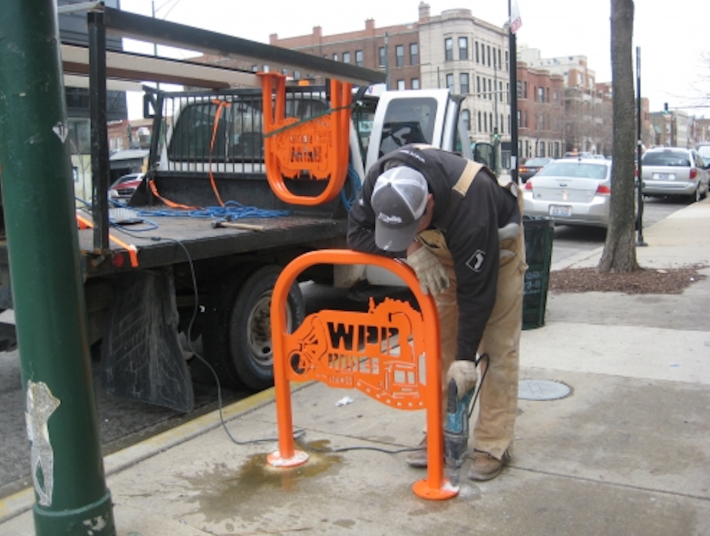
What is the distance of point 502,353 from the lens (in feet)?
12.5

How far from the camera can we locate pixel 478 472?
3770 millimetres

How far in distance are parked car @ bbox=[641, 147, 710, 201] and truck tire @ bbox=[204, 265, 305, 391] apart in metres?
19.4

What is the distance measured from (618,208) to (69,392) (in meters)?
7.90

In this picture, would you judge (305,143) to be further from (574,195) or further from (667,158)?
(667,158)

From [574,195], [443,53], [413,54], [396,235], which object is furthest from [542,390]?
[413,54]

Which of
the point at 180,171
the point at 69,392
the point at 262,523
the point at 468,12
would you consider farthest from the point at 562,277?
the point at 468,12

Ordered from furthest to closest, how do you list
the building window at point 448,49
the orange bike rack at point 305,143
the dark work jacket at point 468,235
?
1. the building window at point 448,49
2. the orange bike rack at point 305,143
3. the dark work jacket at point 468,235

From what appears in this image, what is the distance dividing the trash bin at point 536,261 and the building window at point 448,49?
58696 millimetres

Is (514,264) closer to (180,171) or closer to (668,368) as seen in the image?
(668,368)

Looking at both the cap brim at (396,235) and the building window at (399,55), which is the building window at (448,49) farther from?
the cap brim at (396,235)

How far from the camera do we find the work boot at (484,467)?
12.4 feet

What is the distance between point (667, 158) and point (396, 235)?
23.2 m

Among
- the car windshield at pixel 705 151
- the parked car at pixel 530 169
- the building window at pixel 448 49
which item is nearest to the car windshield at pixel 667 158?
the parked car at pixel 530 169

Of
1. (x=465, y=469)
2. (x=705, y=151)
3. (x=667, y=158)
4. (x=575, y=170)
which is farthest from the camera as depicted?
(x=705, y=151)
